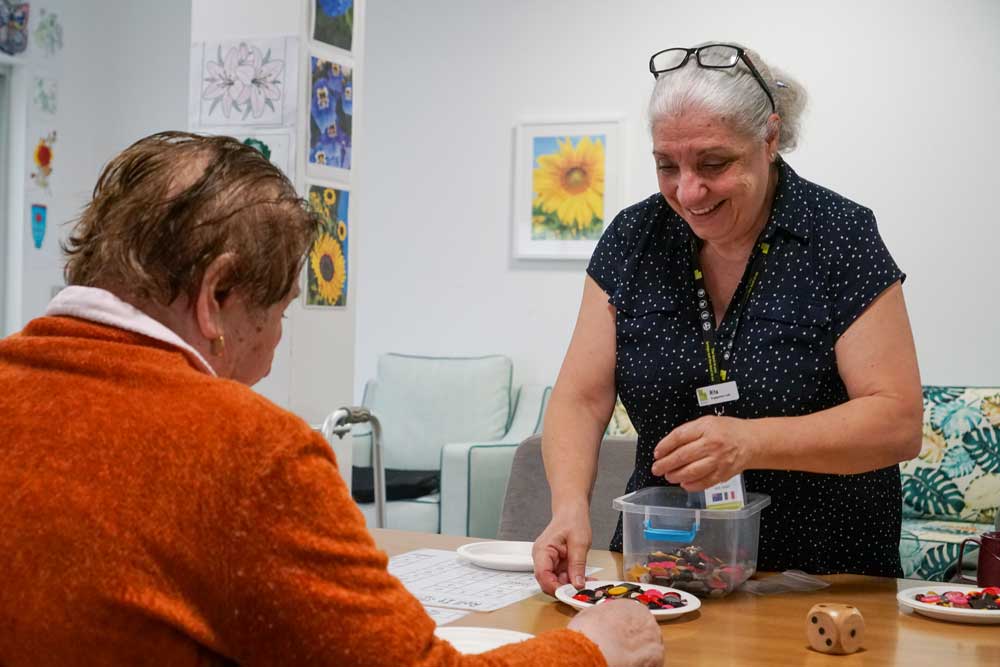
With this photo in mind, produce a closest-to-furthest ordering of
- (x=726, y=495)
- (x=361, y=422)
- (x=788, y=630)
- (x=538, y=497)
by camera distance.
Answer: (x=788, y=630) < (x=726, y=495) < (x=538, y=497) < (x=361, y=422)

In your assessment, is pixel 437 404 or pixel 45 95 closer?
pixel 437 404

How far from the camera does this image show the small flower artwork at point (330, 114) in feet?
12.5

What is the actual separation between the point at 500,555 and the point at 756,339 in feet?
1.80

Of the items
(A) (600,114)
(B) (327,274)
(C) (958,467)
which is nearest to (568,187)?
(A) (600,114)

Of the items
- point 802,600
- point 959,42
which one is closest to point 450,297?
point 959,42

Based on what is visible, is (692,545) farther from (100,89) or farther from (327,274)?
(100,89)

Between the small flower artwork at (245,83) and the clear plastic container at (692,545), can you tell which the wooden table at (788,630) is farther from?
the small flower artwork at (245,83)

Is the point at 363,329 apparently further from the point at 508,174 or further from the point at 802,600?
the point at 802,600

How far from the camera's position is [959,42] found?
541 cm

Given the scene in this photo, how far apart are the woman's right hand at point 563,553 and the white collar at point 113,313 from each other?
87 cm

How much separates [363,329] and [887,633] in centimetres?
514

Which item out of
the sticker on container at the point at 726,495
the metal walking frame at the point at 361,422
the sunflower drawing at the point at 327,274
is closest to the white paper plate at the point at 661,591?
the sticker on container at the point at 726,495

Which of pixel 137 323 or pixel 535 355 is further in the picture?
pixel 535 355

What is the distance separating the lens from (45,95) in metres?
6.59
